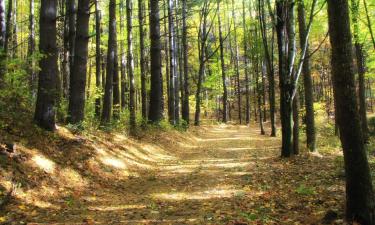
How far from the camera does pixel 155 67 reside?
19.1 m

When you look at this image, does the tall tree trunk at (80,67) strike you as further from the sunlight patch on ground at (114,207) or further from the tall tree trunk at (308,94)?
the tall tree trunk at (308,94)

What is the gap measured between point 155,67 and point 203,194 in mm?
11649

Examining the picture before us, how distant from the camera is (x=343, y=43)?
5367 millimetres

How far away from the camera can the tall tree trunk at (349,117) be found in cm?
534

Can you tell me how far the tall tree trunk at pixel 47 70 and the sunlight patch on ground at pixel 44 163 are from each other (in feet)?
4.58

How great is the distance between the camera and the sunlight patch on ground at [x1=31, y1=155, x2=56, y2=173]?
812cm

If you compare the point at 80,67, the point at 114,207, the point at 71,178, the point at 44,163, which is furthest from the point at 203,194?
the point at 80,67

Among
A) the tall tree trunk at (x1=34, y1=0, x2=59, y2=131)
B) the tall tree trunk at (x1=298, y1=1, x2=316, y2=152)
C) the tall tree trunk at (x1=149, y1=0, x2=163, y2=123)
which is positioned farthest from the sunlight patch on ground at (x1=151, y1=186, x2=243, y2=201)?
the tall tree trunk at (x1=149, y1=0, x2=163, y2=123)

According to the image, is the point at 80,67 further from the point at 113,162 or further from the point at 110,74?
the point at 110,74

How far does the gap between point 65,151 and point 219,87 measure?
3501cm

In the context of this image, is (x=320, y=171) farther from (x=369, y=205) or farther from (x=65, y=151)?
(x=65, y=151)

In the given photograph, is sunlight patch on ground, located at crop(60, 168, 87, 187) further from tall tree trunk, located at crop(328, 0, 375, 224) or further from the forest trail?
tall tree trunk, located at crop(328, 0, 375, 224)

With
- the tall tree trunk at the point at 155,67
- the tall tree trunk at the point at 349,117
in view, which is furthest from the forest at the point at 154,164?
the tall tree trunk at the point at 155,67

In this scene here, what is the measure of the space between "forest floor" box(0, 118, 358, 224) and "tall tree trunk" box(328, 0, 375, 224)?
422 mm
